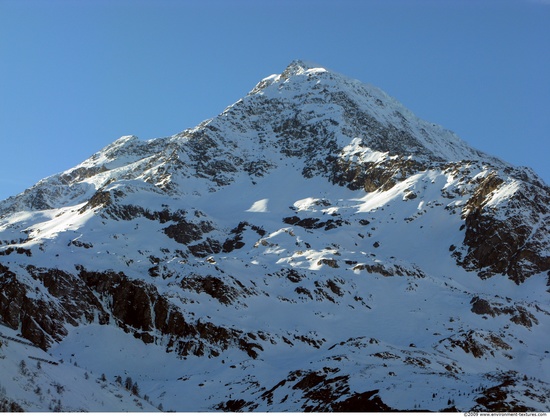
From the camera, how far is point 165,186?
193625 mm

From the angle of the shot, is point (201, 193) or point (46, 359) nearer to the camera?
point (46, 359)

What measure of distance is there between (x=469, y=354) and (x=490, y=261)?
55.4m

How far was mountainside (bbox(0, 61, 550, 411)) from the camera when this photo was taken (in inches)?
2245

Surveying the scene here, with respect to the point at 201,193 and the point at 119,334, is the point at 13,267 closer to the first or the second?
the point at 119,334

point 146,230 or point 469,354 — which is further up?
point 146,230

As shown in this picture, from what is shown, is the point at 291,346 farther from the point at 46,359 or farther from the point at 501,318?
the point at 46,359

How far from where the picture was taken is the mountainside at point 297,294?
187 feet

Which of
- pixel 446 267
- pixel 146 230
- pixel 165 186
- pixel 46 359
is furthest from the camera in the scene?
pixel 165 186

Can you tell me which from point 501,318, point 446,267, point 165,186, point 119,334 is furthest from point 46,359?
point 165,186

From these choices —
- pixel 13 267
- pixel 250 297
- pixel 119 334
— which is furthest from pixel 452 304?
pixel 13 267

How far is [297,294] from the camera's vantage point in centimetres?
11331

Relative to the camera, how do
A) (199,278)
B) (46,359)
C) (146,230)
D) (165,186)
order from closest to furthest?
1. (46,359)
2. (199,278)
3. (146,230)
4. (165,186)

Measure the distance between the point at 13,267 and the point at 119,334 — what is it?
50.8 ft

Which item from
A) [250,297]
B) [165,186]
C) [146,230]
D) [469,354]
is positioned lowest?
[469,354]
